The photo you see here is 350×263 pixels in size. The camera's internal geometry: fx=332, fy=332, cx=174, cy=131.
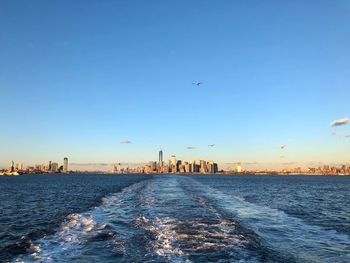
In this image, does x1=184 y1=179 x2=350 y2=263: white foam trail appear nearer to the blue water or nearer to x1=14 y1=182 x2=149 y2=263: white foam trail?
the blue water

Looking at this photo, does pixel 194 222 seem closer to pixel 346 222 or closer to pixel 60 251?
pixel 60 251

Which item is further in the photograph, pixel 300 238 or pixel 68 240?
pixel 300 238

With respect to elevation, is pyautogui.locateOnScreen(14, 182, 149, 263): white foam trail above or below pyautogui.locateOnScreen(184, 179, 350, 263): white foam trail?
above

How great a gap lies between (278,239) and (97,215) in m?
19.4

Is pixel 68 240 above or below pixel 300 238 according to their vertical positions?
above

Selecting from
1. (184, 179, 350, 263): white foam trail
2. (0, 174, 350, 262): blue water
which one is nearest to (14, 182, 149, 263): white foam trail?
(0, 174, 350, 262): blue water

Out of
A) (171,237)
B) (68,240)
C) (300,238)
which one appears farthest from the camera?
(300,238)

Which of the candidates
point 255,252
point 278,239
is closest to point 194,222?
point 278,239

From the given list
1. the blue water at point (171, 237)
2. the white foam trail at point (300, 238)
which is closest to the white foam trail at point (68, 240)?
the blue water at point (171, 237)

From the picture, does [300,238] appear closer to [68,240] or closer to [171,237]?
[171,237]

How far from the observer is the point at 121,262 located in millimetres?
17656

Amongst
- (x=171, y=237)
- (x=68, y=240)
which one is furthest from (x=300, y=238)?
(x=68, y=240)

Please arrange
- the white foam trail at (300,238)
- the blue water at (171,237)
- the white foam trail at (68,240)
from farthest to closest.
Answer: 1. the white foam trail at (300,238)
2. the blue water at (171,237)
3. the white foam trail at (68,240)

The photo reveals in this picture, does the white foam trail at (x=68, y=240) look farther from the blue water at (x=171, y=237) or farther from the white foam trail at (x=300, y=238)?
the white foam trail at (x=300, y=238)
